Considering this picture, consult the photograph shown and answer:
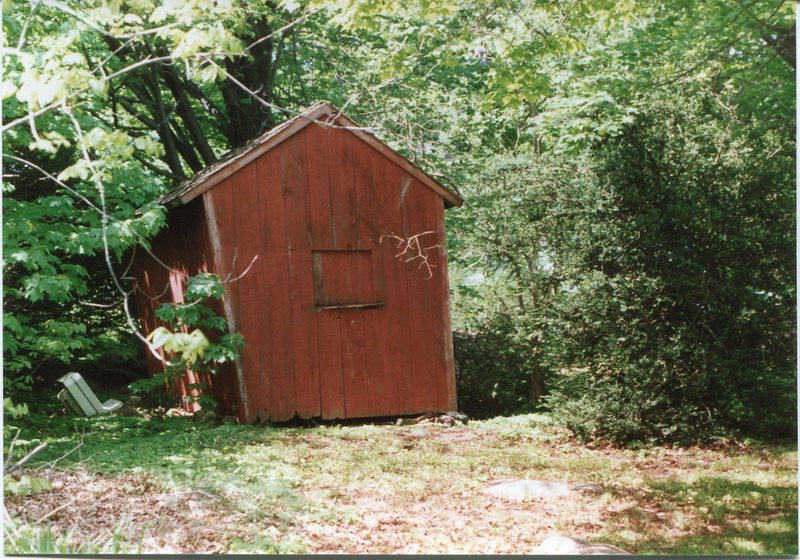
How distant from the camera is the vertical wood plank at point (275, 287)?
718 centimetres

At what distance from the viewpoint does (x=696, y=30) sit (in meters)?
6.67

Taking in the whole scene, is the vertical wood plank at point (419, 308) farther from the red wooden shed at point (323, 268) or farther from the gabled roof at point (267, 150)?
the gabled roof at point (267, 150)

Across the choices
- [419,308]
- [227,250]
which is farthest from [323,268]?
[419,308]

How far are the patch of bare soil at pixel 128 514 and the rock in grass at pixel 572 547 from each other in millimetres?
1752

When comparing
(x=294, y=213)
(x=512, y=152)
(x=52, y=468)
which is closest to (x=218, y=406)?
(x=294, y=213)

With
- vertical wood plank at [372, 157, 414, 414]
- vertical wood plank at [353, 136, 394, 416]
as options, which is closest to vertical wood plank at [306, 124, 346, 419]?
vertical wood plank at [353, 136, 394, 416]

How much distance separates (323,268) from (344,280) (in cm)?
25

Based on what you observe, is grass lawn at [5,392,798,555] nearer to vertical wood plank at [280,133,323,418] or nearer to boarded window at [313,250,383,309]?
vertical wood plank at [280,133,323,418]

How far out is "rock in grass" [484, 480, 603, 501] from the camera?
4.80 metres

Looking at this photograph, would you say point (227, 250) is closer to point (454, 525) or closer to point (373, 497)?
point (373, 497)

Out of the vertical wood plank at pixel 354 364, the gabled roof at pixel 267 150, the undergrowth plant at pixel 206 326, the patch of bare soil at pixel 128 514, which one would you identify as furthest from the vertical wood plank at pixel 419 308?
the patch of bare soil at pixel 128 514

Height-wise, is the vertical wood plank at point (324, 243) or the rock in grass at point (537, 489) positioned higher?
the vertical wood plank at point (324, 243)

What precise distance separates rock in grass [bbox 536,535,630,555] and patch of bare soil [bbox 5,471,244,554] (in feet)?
5.75

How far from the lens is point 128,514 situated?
418 centimetres
